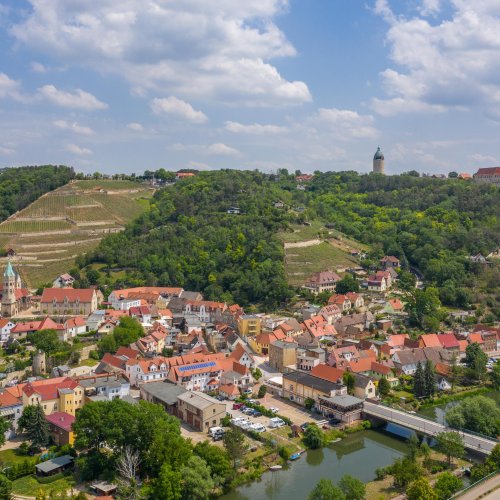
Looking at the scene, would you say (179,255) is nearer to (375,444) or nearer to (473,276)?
(473,276)

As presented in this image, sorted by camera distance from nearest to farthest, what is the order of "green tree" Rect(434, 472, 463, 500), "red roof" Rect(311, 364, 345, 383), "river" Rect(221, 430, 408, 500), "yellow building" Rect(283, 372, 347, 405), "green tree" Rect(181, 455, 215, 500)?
"green tree" Rect(434, 472, 463, 500)
"green tree" Rect(181, 455, 215, 500)
"river" Rect(221, 430, 408, 500)
"yellow building" Rect(283, 372, 347, 405)
"red roof" Rect(311, 364, 345, 383)

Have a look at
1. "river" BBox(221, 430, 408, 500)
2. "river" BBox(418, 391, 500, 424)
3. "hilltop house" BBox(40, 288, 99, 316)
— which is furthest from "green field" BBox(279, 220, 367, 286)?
"river" BBox(221, 430, 408, 500)

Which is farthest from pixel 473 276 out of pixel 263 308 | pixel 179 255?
pixel 179 255

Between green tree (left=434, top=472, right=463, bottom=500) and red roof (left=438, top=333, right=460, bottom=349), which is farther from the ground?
red roof (left=438, top=333, right=460, bottom=349)

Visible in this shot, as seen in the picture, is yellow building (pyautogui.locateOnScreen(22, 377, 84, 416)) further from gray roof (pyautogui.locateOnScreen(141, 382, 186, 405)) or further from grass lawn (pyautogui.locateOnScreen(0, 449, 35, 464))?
gray roof (pyautogui.locateOnScreen(141, 382, 186, 405))

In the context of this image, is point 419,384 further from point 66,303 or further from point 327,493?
point 66,303

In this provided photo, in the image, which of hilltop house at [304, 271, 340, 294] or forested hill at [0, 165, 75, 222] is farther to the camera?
forested hill at [0, 165, 75, 222]
